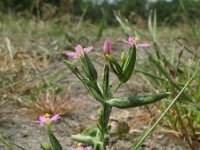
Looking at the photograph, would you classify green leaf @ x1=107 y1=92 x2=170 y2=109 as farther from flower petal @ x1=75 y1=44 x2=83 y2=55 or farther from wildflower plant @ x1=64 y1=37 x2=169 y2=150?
flower petal @ x1=75 y1=44 x2=83 y2=55

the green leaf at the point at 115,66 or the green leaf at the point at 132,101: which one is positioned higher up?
the green leaf at the point at 115,66

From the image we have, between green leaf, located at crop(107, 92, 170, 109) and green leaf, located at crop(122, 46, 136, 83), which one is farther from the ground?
green leaf, located at crop(122, 46, 136, 83)

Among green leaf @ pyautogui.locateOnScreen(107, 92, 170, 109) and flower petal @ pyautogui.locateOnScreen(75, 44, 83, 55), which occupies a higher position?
flower petal @ pyautogui.locateOnScreen(75, 44, 83, 55)

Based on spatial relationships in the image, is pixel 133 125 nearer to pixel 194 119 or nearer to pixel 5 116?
pixel 194 119

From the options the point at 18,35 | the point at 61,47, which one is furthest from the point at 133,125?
the point at 18,35

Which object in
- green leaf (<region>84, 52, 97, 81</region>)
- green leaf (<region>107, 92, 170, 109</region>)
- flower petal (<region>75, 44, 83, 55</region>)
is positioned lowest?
green leaf (<region>107, 92, 170, 109</region>)

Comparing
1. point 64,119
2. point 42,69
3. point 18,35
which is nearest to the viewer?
point 64,119

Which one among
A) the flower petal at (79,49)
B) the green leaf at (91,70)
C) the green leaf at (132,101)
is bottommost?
the green leaf at (132,101)

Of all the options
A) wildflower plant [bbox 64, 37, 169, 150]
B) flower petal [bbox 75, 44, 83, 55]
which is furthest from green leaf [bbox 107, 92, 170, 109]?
flower petal [bbox 75, 44, 83, 55]

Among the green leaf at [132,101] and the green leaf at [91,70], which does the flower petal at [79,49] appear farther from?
the green leaf at [132,101]

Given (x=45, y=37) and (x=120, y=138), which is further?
(x=45, y=37)

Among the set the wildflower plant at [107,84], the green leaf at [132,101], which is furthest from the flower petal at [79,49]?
the green leaf at [132,101]
